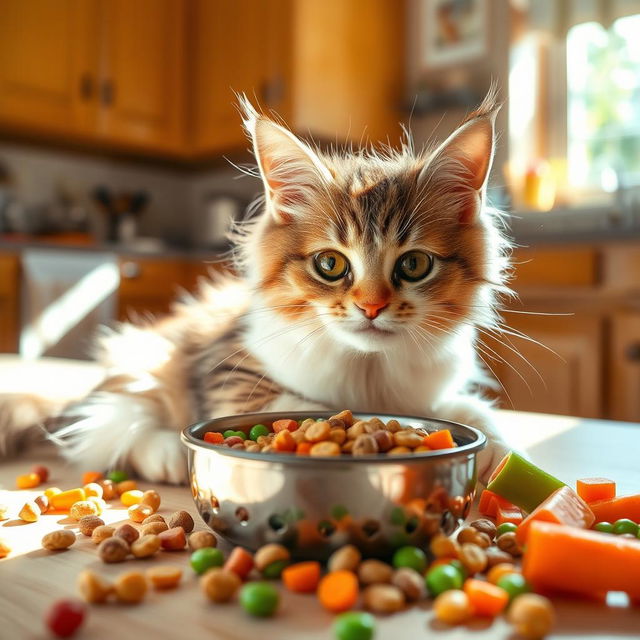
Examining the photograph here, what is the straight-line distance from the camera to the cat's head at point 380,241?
1094 millimetres

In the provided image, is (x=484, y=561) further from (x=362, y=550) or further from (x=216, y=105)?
(x=216, y=105)

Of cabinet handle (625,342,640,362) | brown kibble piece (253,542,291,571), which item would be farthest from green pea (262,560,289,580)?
cabinet handle (625,342,640,362)

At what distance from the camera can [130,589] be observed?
560 mm

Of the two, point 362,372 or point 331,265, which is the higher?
point 331,265

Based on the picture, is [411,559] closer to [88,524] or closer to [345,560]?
[345,560]

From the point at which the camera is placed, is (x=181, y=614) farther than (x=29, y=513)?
No

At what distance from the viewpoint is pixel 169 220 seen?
582cm

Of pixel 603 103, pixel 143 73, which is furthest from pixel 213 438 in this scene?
pixel 143 73

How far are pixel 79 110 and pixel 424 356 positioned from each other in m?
4.13

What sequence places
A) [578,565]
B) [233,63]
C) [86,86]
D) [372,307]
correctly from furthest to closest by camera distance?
[233,63]
[86,86]
[372,307]
[578,565]

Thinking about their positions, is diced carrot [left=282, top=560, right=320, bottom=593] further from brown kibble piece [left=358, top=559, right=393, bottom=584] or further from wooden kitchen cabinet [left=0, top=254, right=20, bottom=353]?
wooden kitchen cabinet [left=0, top=254, right=20, bottom=353]

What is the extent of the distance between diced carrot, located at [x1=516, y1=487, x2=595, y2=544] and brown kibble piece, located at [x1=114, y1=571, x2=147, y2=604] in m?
0.37

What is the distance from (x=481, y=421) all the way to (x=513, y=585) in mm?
552

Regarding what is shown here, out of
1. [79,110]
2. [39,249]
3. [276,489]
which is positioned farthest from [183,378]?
[79,110]
